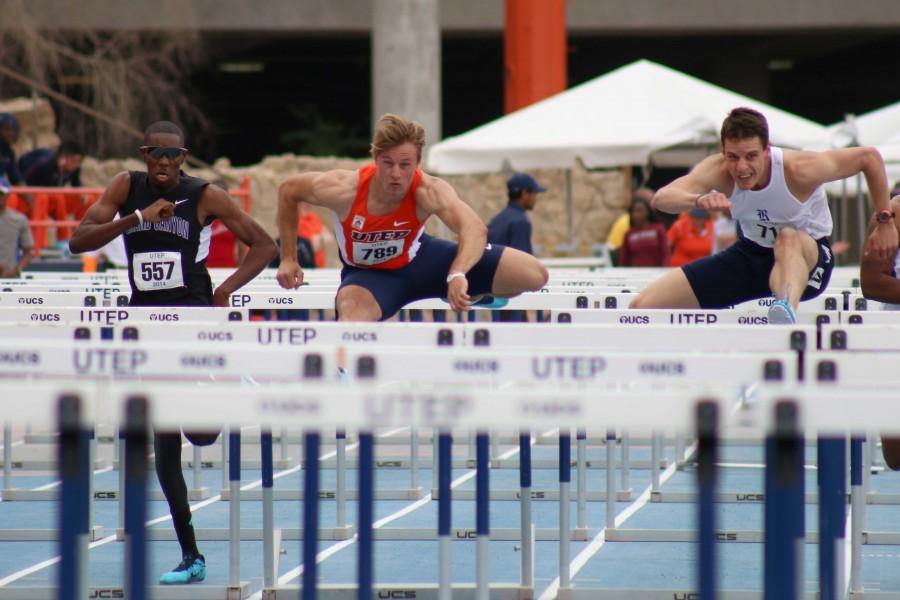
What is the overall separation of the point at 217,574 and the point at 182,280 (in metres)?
1.31

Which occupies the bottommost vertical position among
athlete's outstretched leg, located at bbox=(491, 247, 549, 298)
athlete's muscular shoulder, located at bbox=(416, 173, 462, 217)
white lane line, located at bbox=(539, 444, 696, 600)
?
white lane line, located at bbox=(539, 444, 696, 600)

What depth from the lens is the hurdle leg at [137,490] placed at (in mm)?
3296

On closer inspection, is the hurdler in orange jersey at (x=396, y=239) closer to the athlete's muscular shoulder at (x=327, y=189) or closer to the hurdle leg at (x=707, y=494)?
the athlete's muscular shoulder at (x=327, y=189)

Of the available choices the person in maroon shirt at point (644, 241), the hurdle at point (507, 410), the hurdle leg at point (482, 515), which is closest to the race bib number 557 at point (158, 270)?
the hurdle leg at point (482, 515)

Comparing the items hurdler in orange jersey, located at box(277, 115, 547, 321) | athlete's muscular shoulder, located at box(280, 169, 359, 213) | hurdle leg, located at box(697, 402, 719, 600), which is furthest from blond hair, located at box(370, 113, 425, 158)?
hurdle leg, located at box(697, 402, 719, 600)

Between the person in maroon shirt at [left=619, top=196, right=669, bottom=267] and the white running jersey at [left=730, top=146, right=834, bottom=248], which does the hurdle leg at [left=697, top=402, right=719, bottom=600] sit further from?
the person in maroon shirt at [left=619, top=196, right=669, bottom=267]

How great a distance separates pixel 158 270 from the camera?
6.55m

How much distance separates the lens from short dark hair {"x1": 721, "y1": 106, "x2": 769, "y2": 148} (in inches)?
273

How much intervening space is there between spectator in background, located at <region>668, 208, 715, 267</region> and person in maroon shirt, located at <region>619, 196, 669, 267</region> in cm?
41

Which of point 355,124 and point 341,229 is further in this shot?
point 355,124

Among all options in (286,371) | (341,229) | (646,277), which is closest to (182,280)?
(341,229)

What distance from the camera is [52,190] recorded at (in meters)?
16.4

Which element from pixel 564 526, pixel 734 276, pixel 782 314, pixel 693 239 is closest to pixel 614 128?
pixel 693 239

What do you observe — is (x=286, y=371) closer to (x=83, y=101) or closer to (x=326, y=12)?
(x=83, y=101)
